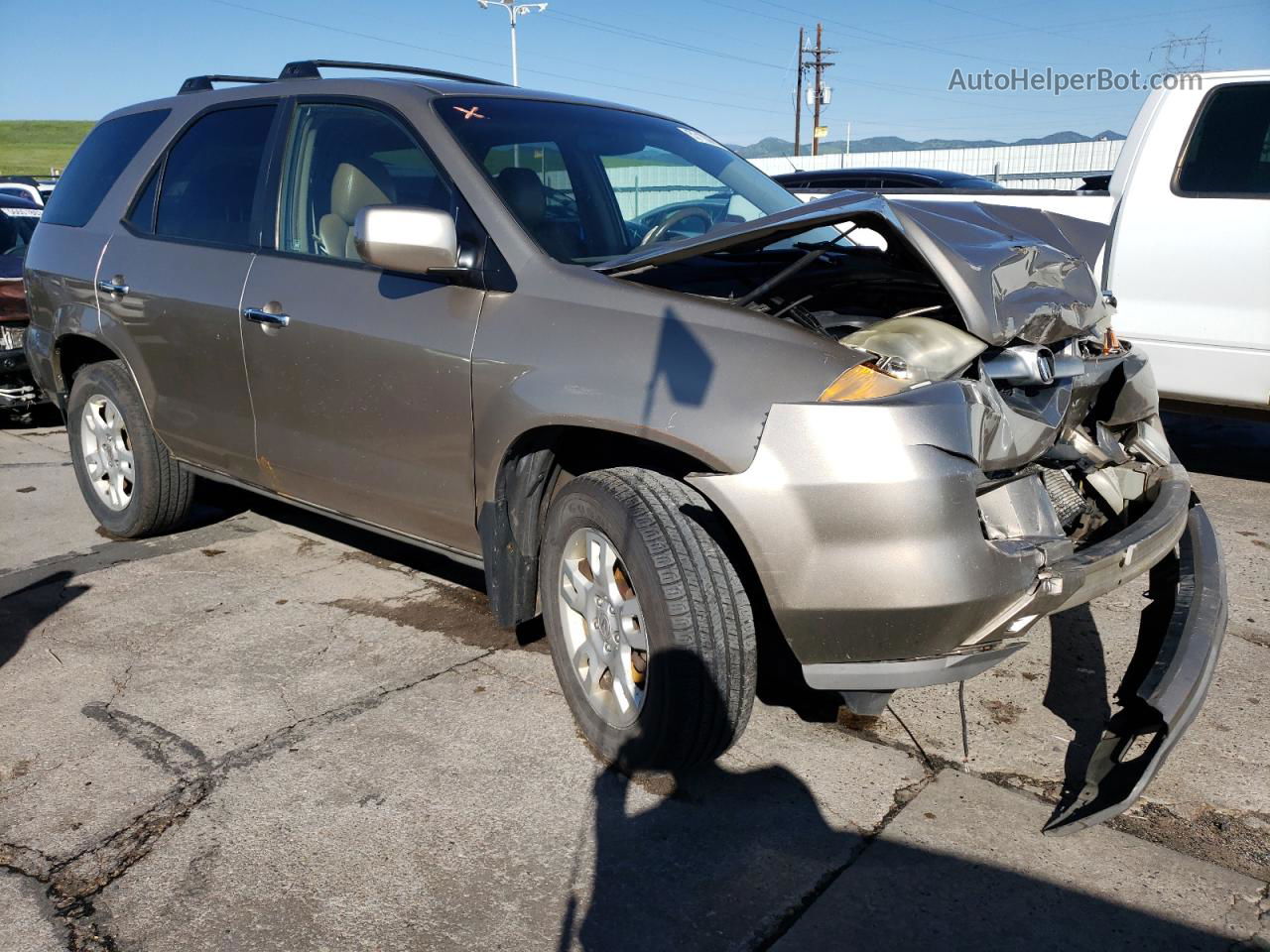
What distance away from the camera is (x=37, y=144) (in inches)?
2975

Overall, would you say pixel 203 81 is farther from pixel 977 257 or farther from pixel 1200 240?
pixel 1200 240

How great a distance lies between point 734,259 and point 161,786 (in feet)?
7.40

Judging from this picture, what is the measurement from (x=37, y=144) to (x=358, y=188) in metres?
85.7

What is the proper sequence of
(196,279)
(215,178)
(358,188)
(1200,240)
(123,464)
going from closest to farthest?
→ (358,188) → (196,279) → (215,178) → (123,464) → (1200,240)

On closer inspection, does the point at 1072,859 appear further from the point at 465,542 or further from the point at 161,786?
the point at 161,786

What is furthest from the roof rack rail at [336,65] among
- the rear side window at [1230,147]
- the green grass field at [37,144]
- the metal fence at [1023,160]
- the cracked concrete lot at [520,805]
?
the green grass field at [37,144]

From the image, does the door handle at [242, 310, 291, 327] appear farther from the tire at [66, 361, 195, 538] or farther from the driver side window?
the tire at [66, 361, 195, 538]

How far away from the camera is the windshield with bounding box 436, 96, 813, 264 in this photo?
3.36m

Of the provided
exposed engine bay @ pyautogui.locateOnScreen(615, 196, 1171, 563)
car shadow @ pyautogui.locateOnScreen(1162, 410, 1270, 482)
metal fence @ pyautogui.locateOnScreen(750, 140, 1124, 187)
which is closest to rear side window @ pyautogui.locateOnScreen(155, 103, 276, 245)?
exposed engine bay @ pyautogui.locateOnScreen(615, 196, 1171, 563)

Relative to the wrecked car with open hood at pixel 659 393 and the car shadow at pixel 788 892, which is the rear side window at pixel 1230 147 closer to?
the wrecked car with open hood at pixel 659 393

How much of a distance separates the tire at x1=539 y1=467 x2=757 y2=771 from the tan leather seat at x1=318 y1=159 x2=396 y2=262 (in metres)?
1.34

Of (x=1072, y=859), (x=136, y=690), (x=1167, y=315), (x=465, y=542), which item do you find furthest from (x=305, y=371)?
(x=1167, y=315)

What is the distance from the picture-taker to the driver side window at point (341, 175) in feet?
11.5

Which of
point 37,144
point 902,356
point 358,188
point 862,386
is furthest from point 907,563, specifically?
point 37,144
